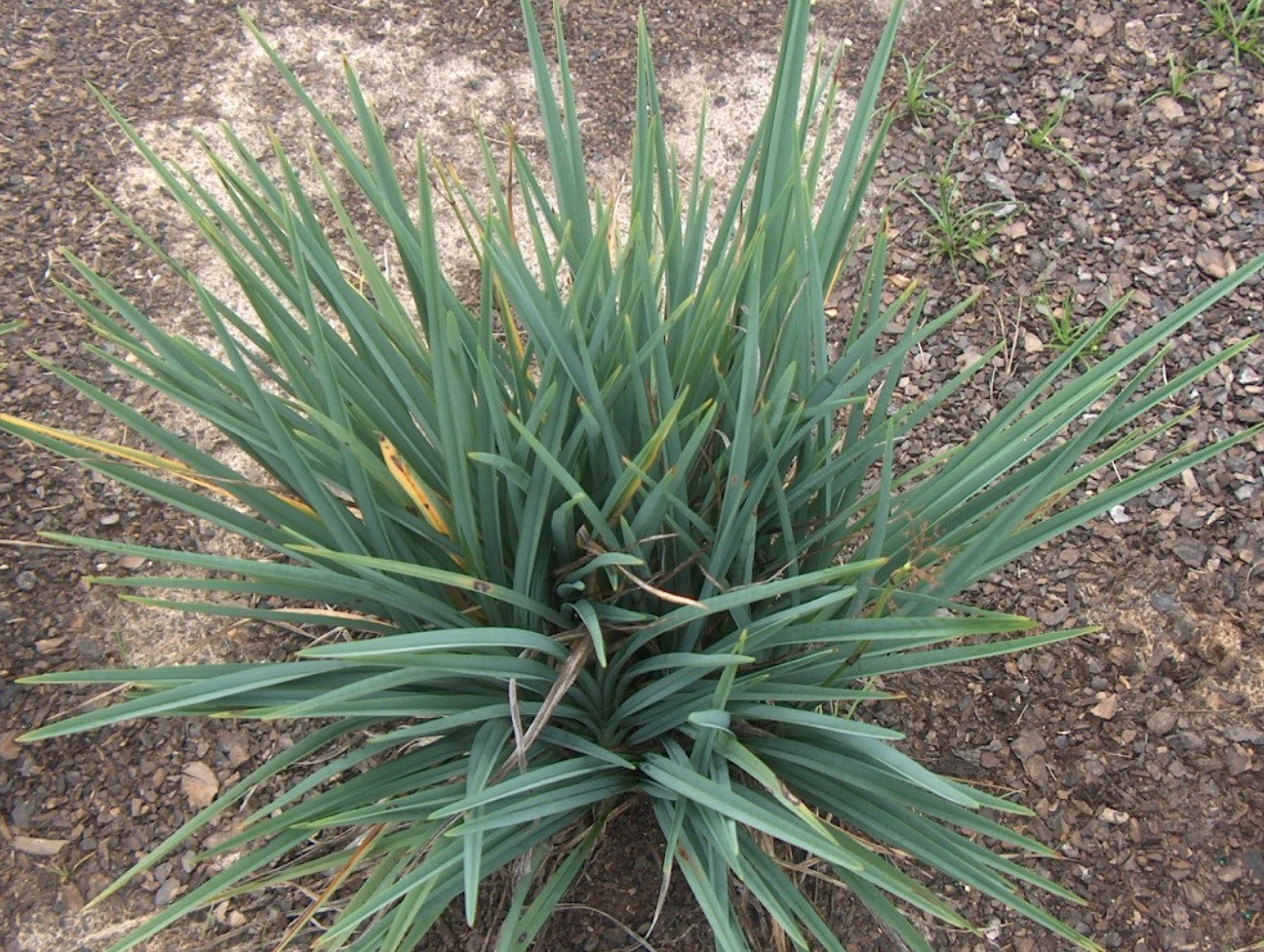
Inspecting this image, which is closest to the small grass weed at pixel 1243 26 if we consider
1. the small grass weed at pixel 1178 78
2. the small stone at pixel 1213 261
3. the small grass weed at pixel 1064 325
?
the small grass weed at pixel 1178 78

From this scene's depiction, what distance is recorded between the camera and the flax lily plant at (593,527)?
1180mm

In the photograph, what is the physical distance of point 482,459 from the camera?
118 cm

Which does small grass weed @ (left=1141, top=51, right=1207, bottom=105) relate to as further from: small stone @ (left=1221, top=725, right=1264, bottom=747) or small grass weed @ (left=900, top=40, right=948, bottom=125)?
small stone @ (left=1221, top=725, right=1264, bottom=747)

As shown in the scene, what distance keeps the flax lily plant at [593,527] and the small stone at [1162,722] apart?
674 millimetres

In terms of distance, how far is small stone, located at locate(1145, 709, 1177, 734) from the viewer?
1.90 metres

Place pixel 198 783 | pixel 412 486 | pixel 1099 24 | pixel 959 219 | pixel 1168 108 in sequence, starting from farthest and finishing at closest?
pixel 1099 24, pixel 1168 108, pixel 959 219, pixel 198 783, pixel 412 486

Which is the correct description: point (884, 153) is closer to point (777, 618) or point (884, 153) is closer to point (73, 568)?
point (777, 618)

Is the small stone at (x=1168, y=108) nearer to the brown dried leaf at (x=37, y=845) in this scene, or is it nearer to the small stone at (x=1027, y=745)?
the small stone at (x=1027, y=745)

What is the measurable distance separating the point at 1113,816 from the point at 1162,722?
206 mm

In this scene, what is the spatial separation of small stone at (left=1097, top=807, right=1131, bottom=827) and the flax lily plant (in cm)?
53

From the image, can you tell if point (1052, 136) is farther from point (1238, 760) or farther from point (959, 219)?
point (1238, 760)

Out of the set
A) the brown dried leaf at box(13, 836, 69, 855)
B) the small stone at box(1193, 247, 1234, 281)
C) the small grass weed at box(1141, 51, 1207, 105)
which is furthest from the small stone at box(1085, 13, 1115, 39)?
the brown dried leaf at box(13, 836, 69, 855)

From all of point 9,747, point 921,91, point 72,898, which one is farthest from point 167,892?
Result: point 921,91

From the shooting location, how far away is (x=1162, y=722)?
190cm
